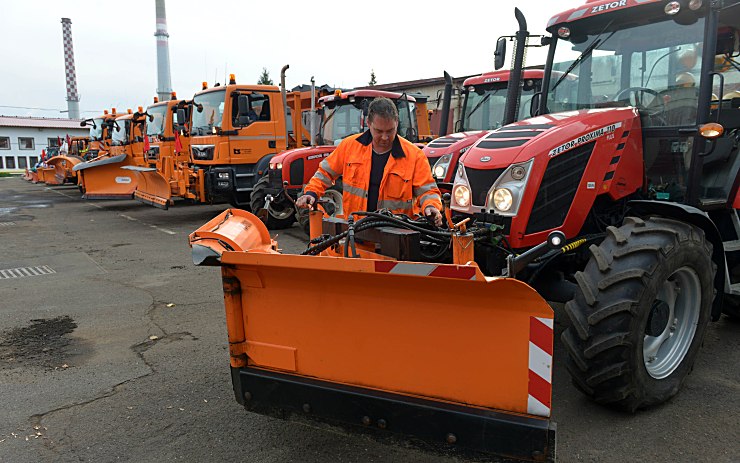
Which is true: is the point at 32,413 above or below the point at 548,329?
below

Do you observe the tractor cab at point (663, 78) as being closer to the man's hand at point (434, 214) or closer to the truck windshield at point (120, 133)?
the man's hand at point (434, 214)

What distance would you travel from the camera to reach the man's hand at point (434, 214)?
132 inches

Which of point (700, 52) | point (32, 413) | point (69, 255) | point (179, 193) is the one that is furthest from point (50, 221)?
point (700, 52)

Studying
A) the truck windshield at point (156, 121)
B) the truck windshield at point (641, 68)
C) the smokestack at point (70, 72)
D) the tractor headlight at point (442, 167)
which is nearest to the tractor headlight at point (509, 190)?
the truck windshield at point (641, 68)

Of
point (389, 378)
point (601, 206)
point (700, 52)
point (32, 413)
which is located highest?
point (700, 52)

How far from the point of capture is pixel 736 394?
3453 millimetres

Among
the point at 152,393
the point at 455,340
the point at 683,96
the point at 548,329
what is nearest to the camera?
the point at 548,329

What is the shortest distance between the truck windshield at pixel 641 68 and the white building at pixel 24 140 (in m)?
38.4

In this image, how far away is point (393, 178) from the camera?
3.62 m

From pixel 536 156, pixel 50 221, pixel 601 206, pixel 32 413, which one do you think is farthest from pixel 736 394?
pixel 50 221

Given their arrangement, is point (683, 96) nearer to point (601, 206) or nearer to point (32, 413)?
point (601, 206)

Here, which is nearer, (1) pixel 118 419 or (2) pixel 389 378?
(2) pixel 389 378

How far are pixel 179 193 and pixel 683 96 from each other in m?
9.80

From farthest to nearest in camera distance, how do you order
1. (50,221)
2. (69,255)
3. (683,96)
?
(50,221) → (69,255) → (683,96)
